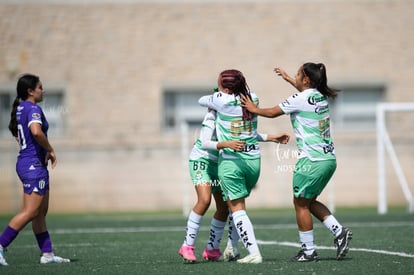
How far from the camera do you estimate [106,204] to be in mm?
26734

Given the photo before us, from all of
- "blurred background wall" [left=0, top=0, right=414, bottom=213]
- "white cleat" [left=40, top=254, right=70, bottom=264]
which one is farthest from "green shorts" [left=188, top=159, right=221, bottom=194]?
"blurred background wall" [left=0, top=0, right=414, bottom=213]

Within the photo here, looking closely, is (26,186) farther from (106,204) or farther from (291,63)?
(291,63)

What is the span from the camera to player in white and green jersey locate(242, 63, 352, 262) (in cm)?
984

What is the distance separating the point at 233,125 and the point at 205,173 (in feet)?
2.24

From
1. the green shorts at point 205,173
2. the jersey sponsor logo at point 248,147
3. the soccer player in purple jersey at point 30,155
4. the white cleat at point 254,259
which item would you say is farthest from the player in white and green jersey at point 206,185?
the soccer player in purple jersey at point 30,155

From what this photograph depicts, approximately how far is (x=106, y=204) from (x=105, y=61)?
195 inches

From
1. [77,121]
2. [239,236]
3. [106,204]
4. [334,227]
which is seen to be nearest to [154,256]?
[239,236]

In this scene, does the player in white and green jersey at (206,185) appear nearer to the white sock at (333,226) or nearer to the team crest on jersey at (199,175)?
the team crest on jersey at (199,175)

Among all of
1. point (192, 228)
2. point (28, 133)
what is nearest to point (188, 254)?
point (192, 228)

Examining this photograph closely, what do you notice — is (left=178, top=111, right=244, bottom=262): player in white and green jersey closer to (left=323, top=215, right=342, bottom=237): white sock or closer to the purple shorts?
(left=323, top=215, right=342, bottom=237): white sock

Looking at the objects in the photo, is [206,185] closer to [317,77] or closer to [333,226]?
[333,226]

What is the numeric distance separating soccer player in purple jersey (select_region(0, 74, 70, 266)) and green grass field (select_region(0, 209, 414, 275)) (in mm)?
496

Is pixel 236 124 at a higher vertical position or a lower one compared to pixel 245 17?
lower

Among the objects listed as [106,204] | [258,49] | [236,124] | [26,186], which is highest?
[258,49]
